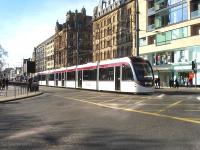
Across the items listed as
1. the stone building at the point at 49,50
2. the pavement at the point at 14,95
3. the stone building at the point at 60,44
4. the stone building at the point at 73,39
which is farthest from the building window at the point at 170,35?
the stone building at the point at 49,50

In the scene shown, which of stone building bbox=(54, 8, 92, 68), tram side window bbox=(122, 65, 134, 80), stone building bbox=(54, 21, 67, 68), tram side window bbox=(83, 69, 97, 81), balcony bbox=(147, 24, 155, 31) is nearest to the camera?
tram side window bbox=(122, 65, 134, 80)

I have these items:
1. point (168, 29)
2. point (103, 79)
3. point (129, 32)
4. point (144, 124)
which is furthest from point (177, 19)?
point (144, 124)

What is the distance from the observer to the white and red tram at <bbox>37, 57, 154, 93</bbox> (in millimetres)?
34062

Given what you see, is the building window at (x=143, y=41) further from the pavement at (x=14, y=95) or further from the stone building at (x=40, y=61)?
the stone building at (x=40, y=61)

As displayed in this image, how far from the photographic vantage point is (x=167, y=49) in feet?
230

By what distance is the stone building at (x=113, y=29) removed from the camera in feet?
298

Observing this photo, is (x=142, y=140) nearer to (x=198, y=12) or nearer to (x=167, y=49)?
(x=198, y=12)

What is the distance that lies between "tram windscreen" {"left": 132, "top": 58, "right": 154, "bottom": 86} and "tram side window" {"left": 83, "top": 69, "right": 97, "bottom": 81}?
9.74 metres

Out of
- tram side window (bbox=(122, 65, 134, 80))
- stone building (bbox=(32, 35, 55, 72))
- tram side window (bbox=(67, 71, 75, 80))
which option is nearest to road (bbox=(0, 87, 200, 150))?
tram side window (bbox=(122, 65, 134, 80))

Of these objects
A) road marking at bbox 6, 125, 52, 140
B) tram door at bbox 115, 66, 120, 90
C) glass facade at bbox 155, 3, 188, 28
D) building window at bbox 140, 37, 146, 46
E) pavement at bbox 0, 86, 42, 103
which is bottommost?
road marking at bbox 6, 125, 52, 140

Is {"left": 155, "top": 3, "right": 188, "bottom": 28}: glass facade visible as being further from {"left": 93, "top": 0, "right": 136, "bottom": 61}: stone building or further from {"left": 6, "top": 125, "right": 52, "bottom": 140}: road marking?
{"left": 6, "top": 125, "right": 52, "bottom": 140}: road marking

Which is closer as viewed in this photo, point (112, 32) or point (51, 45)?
point (112, 32)

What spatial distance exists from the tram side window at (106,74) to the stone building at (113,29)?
41327 millimetres

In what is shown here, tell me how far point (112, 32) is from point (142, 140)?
3554 inches
